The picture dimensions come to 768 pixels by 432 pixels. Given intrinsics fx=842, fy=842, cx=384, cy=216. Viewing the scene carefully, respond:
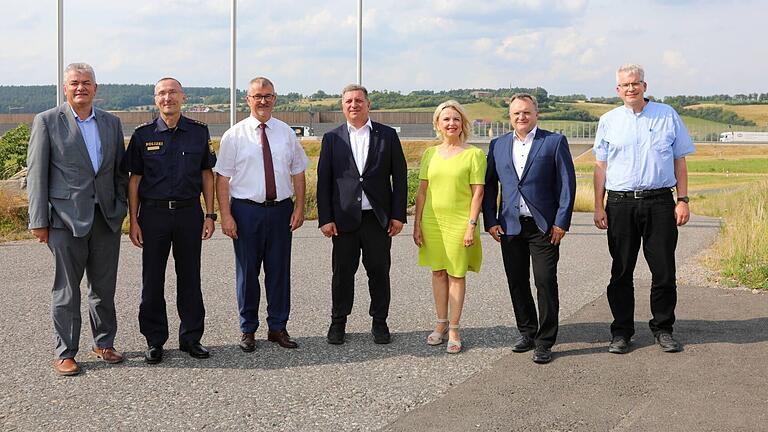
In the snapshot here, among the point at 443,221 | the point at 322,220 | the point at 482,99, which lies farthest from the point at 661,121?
the point at 482,99

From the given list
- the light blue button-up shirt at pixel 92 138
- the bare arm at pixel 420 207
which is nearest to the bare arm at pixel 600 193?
the bare arm at pixel 420 207

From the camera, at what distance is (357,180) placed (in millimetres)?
6664

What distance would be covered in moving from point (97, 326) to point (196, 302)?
74cm

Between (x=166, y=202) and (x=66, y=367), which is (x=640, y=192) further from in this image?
(x=66, y=367)

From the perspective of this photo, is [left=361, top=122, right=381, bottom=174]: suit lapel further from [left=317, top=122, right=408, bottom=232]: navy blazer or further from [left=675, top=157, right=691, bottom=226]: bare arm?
[left=675, top=157, right=691, bottom=226]: bare arm

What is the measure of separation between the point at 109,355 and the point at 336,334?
5.73 feet

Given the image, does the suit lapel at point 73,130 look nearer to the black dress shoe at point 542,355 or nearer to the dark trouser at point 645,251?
the black dress shoe at point 542,355

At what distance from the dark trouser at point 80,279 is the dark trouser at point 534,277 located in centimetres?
299

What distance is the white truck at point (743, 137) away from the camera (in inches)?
3287

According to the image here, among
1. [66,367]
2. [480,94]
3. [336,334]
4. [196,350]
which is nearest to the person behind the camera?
[66,367]

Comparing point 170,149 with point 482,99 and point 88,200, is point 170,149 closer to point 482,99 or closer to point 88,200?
point 88,200

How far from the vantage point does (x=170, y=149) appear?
6.18 metres

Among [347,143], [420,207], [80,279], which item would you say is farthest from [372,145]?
[80,279]

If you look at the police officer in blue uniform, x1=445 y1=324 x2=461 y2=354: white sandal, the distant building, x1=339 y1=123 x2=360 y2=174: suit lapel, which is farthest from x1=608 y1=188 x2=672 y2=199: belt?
the distant building
